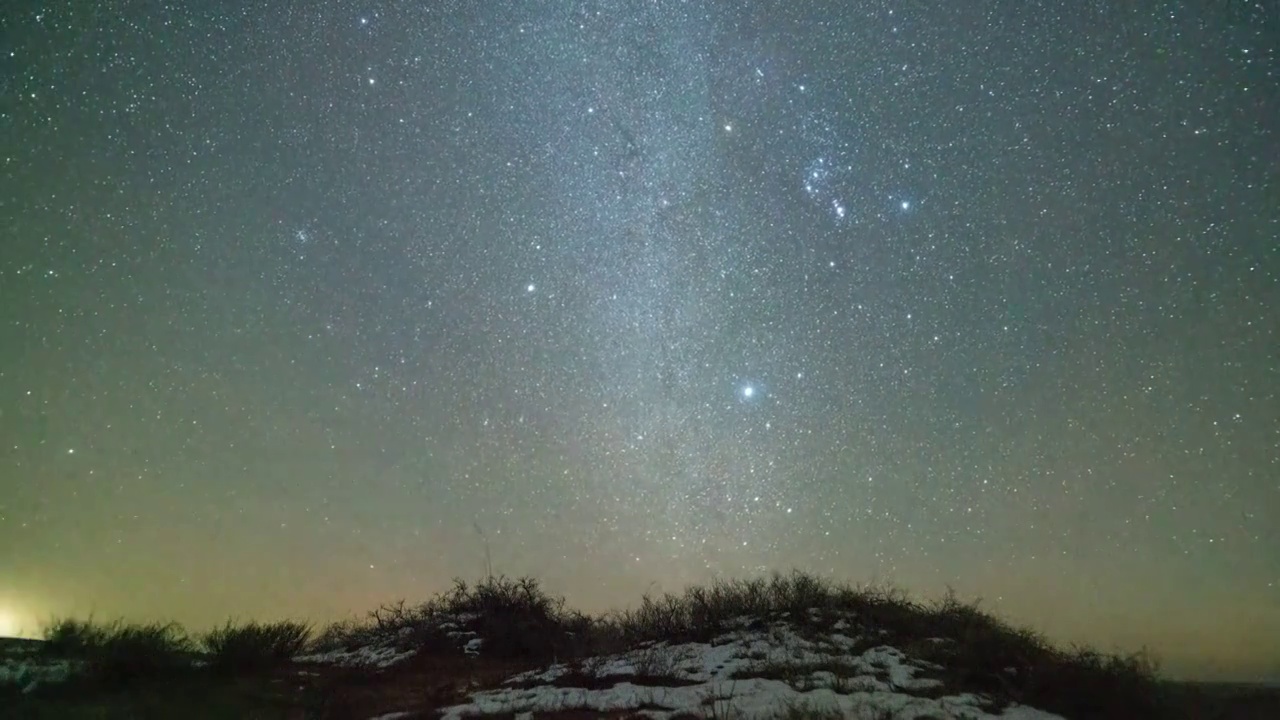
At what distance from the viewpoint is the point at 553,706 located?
11719mm

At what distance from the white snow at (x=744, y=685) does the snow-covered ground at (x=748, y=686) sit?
17 mm

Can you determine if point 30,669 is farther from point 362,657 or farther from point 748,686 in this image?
point 748,686

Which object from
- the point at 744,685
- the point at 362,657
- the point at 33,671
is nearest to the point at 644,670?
the point at 744,685

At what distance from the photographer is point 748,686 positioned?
12.3m

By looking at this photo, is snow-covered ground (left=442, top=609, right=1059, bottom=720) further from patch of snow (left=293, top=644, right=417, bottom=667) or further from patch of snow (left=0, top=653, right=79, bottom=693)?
patch of snow (left=0, top=653, right=79, bottom=693)

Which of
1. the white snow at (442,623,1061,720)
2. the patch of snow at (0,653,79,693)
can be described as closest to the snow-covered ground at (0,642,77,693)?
the patch of snow at (0,653,79,693)

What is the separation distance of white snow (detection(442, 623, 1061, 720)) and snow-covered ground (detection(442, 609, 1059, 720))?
0.02 m

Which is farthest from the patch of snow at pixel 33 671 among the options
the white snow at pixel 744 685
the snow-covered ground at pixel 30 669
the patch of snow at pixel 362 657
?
the white snow at pixel 744 685

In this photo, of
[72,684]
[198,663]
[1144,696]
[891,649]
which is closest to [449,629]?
[198,663]

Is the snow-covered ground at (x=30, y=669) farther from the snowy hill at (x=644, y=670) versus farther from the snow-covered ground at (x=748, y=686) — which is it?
the snow-covered ground at (x=748, y=686)

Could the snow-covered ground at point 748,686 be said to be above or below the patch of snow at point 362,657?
below

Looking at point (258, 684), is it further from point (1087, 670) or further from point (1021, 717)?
point (1087, 670)

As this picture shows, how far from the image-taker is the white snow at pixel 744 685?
1120 cm

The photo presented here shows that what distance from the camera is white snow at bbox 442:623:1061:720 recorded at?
36.7 feet
